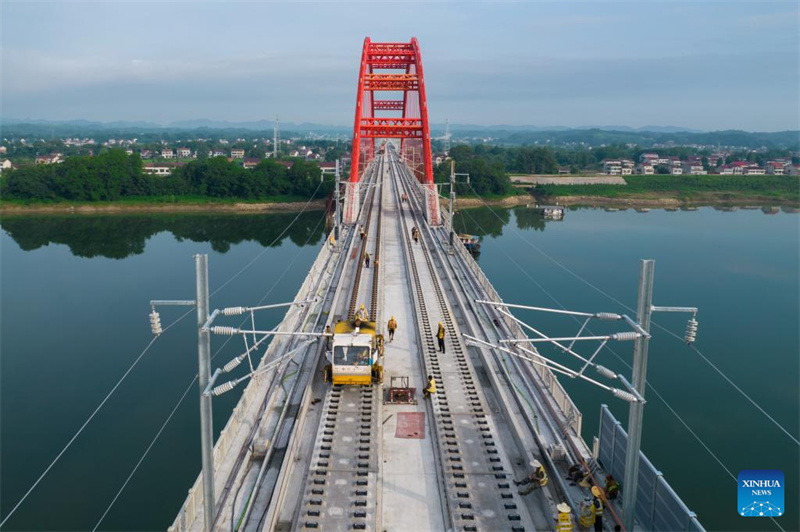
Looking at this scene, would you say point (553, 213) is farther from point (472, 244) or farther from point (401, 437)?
point (401, 437)

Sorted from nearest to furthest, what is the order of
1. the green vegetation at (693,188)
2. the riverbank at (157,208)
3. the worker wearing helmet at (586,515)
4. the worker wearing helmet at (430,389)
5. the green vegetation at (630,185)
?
the worker wearing helmet at (586,515) < the worker wearing helmet at (430,389) < the riverbank at (157,208) < the green vegetation at (630,185) < the green vegetation at (693,188)

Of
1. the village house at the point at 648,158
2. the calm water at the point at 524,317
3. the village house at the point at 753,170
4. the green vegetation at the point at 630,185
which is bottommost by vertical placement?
the calm water at the point at 524,317

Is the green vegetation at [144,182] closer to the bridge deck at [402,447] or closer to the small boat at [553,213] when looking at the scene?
the small boat at [553,213]

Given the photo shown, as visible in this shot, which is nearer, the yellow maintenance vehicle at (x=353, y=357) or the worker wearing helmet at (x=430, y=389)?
the worker wearing helmet at (x=430, y=389)

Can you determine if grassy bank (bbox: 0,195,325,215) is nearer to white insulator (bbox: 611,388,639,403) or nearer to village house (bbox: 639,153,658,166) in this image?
white insulator (bbox: 611,388,639,403)

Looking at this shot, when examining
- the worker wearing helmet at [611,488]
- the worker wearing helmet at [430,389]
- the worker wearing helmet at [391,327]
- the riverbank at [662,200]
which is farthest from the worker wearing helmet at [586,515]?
the riverbank at [662,200]

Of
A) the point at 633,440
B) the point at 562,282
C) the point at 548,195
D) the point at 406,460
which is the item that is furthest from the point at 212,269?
the point at 548,195

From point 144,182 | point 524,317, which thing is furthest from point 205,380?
point 144,182
